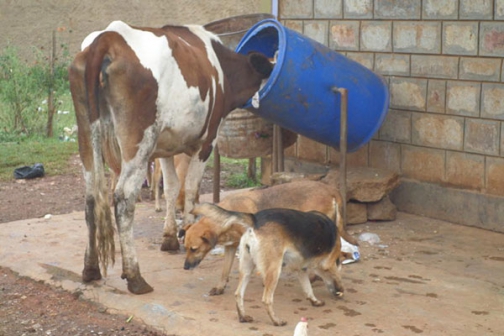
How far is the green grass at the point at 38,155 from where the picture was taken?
11258mm

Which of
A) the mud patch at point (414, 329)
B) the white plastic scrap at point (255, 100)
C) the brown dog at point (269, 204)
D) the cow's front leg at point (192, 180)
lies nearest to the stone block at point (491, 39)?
the white plastic scrap at point (255, 100)

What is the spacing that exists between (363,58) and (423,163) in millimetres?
1259

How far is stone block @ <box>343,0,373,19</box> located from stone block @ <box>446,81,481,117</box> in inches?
46.4

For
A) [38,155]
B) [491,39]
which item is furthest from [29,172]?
[491,39]

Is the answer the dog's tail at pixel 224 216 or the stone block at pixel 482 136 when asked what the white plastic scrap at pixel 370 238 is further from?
the dog's tail at pixel 224 216

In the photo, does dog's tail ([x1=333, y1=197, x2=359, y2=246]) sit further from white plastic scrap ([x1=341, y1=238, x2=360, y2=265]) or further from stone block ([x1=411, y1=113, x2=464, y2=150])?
stone block ([x1=411, y1=113, x2=464, y2=150])

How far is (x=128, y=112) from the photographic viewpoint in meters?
6.14

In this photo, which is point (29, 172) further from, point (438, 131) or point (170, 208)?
point (438, 131)

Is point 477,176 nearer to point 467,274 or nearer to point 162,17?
point 467,274

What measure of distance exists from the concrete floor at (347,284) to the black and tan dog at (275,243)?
0.29 m

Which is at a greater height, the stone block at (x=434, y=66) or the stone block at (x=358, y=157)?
the stone block at (x=434, y=66)

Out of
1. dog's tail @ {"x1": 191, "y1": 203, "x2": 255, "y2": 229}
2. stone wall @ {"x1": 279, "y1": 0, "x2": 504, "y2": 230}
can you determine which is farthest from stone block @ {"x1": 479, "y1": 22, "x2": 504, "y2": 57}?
dog's tail @ {"x1": 191, "y1": 203, "x2": 255, "y2": 229}

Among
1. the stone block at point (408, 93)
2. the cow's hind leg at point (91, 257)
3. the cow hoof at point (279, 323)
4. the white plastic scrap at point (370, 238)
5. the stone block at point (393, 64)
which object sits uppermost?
the stone block at point (393, 64)

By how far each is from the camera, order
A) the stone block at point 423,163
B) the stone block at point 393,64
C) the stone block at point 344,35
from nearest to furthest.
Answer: the stone block at point 423,163, the stone block at point 393,64, the stone block at point 344,35
